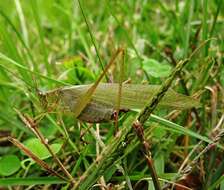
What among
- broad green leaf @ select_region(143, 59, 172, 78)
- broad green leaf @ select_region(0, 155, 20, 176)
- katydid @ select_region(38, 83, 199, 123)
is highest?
katydid @ select_region(38, 83, 199, 123)

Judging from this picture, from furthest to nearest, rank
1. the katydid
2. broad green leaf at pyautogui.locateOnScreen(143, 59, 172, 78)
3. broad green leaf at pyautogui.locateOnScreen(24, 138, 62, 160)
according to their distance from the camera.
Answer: broad green leaf at pyautogui.locateOnScreen(143, 59, 172, 78)
broad green leaf at pyautogui.locateOnScreen(24, 138, 62, 160)
the katydid

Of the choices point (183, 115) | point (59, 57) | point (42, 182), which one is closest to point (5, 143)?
point (42, 182)

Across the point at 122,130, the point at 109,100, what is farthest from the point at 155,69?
the point at 122,130

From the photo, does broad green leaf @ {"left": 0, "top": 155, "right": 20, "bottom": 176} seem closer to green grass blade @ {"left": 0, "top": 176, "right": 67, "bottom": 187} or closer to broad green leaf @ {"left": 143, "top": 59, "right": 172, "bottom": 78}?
green grass blade @ {"left": 0, "top": 176, "right": 67, "bottom": 187}

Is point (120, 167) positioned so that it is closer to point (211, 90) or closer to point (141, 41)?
point (211, 90)

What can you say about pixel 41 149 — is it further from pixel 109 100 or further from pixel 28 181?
pixel 109 100

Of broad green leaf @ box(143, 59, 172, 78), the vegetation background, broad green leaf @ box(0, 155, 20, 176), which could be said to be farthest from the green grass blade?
broad green leaf @ box(143, 59, 172, 78)

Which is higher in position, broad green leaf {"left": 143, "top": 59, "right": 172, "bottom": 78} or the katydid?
the katydid

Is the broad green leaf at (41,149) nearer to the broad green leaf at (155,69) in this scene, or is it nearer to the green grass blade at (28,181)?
the green grass blade at (28,181)
